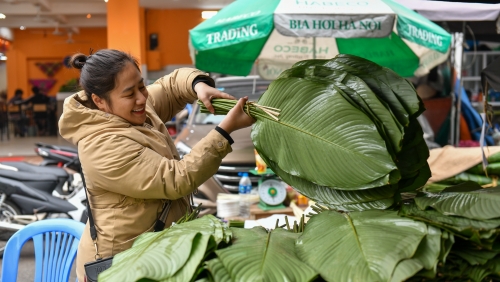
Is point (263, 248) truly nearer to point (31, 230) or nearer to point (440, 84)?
point (31, 230)

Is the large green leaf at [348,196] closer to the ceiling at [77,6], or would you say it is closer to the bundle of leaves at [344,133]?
the bundle of leaves at [344,133]

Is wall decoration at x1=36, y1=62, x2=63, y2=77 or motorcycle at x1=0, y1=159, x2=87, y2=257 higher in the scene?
wall decoration at x1=36, y1=62, x2=63, y2=77

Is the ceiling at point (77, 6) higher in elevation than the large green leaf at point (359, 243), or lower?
higher

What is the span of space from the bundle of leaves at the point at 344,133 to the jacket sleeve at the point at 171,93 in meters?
0.52

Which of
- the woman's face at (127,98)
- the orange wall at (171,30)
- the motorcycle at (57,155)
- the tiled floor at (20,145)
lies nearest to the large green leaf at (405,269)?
the woman's face at (127,98)

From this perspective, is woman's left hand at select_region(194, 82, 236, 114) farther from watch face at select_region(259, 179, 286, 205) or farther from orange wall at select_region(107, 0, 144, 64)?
orange wall at select_region(107, 0, 144, 64)

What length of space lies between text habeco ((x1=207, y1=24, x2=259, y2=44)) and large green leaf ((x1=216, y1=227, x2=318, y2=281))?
304 centimetres

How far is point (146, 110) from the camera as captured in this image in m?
2.01

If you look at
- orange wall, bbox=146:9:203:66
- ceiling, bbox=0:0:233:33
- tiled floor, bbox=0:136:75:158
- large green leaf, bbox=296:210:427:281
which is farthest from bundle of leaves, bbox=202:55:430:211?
orange wall, bbox=146:9:203:66

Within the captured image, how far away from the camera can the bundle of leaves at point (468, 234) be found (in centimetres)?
127

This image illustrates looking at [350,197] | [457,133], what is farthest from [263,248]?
[457,133]

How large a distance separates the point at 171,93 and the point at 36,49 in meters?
22.5

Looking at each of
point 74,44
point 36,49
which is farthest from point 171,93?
point 36,49

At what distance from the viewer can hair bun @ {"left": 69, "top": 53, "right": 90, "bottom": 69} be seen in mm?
1905
